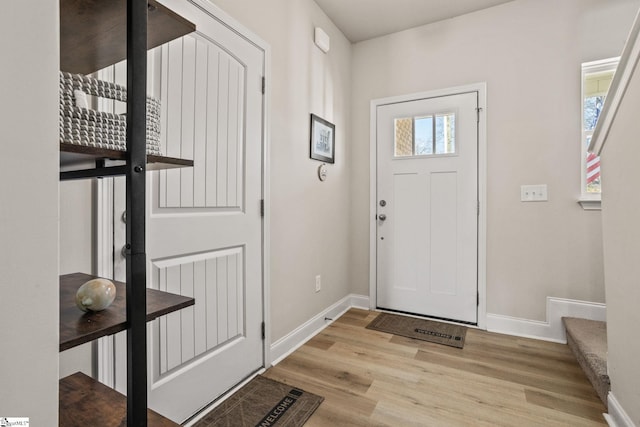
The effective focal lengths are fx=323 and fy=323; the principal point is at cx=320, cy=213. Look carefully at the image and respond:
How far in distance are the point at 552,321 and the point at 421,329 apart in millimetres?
977

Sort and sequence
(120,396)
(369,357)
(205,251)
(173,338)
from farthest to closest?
(369,357) → (205,251) → (173,338) → (120,396)

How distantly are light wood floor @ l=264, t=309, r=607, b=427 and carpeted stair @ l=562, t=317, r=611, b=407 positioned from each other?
0.29 feet

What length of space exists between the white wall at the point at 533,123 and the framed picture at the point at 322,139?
0.99 meters

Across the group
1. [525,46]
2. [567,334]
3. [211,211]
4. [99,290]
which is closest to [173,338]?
[211,211]

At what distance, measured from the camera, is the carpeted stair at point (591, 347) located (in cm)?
166

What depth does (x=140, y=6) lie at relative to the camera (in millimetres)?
636

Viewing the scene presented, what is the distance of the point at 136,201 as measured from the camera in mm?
645

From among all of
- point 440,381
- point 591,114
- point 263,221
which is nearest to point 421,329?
point 440,381

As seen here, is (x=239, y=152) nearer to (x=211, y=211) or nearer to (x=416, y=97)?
(x=211, y=211)

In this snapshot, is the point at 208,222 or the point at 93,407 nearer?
the point at 93,407

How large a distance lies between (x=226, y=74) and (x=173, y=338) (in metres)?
1.36

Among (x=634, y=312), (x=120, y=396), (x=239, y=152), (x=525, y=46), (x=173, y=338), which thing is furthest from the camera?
(x=525, y=46)

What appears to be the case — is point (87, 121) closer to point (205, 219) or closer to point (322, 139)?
point (205, 219)

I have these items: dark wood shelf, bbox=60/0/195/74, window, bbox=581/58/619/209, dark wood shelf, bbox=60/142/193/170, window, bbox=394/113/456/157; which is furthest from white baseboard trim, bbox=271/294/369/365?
window, bbox=581/58/619/209
